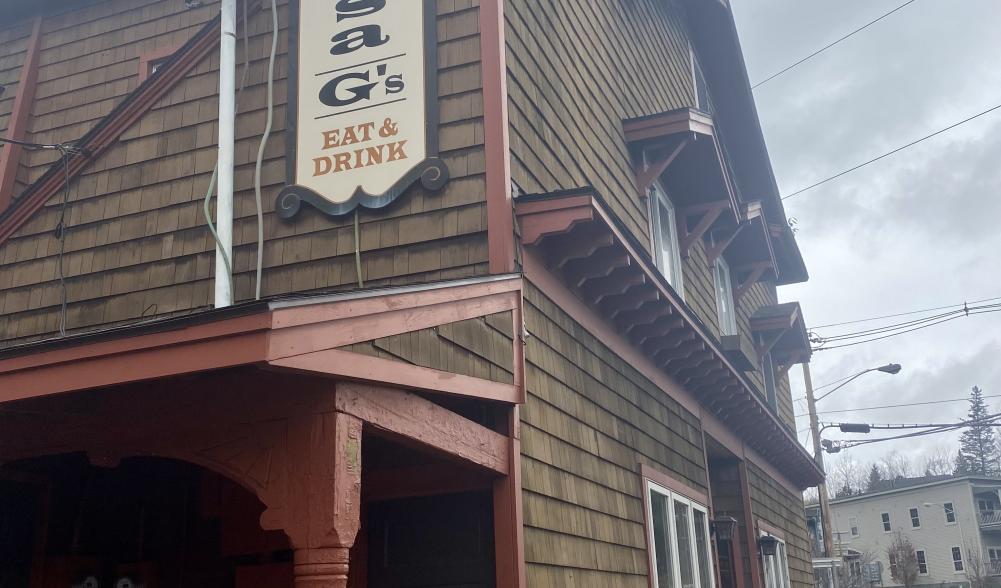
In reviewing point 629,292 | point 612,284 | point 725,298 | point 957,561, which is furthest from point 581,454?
point 957,561

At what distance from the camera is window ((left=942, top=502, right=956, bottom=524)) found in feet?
193

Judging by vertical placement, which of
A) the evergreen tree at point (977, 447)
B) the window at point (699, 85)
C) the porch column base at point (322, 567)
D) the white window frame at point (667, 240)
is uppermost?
the evergreen tree at point (977, 447)

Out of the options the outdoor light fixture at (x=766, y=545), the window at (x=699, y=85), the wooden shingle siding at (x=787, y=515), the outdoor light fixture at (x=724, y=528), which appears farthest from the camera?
the window at (x=699, y=85)

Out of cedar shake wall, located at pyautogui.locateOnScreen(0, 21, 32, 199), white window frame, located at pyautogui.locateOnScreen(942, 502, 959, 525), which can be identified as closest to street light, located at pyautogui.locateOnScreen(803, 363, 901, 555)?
cedar shake wall, located at pyautogui.locateOnScreen(0, 21, 32, 199)

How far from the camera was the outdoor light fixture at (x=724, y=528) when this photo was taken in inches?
411

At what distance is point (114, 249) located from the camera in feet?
23.9

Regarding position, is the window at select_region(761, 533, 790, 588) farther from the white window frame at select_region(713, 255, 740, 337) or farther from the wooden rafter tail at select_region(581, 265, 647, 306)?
the wooden rafter tail at select_region(581, 265, 647, 306)

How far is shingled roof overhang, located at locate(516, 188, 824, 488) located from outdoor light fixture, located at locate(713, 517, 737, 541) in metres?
1.41

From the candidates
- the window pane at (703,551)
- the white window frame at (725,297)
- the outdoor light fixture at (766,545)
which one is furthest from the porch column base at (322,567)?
the outdoor light fixture at (766,545)

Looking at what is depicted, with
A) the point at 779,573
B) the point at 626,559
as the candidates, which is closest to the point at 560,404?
the point at 626,559

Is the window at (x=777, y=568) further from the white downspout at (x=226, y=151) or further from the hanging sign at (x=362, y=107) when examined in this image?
the white downspout at (x=226, y=151)

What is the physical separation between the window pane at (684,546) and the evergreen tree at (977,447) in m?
97.0

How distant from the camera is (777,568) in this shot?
14625mm

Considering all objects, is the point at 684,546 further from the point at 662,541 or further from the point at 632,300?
the point at 632,300
